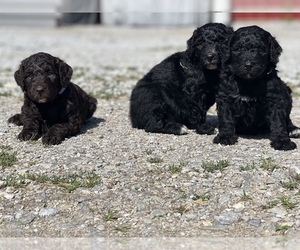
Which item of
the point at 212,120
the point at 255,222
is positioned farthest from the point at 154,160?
the point at 212,120

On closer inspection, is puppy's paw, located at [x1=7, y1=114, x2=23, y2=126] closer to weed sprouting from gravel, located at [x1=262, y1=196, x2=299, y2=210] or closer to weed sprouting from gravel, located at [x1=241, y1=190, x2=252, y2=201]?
weed sprouting from gravel, located at [x1=241, y1=190, x2=252, y2=201]

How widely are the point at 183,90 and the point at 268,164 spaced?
1.93m

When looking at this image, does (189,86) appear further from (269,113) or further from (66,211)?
(66,211)

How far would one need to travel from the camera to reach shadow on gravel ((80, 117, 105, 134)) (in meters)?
9.16

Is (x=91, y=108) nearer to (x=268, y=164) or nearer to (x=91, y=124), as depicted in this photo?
(x=91, y=124)

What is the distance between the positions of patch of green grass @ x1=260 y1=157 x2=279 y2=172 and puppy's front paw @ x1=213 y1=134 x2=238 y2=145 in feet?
2.21

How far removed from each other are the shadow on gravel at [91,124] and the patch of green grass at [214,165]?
2.05 meters

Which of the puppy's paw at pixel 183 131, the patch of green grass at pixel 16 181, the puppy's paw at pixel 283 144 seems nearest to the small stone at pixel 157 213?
the patch of green grass at pixel 16 181

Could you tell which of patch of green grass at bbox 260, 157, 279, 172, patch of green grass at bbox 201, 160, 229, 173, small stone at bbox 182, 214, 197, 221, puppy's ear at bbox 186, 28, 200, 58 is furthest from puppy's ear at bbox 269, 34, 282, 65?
small stone at bbox 182, 214, 197, 221

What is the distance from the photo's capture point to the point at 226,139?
8219 millimetres

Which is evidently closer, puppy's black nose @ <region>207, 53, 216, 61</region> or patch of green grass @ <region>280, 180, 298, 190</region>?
patch of green grass @ <region>280, 180, 298, 190</region>

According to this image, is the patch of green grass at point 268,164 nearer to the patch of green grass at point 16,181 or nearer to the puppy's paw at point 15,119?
the patch of green grass at point 16,181

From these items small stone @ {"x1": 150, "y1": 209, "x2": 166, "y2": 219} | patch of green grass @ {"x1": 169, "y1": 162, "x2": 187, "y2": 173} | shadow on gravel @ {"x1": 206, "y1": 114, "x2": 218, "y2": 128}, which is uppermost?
patch of green grass @ {"x1": 169, "y1": 162, "x2": 187, "y2": 173}

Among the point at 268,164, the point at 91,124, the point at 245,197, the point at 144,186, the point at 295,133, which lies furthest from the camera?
the point at 91,124
